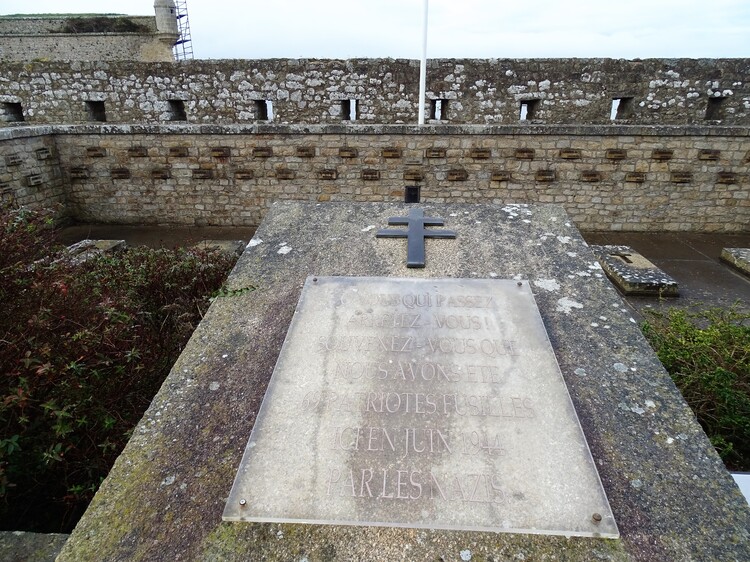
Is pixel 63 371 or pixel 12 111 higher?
pixel 12 111

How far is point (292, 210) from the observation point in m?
2.99

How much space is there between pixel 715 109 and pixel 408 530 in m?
9.84

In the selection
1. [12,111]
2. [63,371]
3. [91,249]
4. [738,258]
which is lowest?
[738,258]

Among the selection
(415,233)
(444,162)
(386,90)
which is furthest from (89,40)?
(415,233)

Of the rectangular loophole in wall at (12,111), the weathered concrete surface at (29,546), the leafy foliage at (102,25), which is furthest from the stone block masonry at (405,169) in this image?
the leafy foliage at (102,25)


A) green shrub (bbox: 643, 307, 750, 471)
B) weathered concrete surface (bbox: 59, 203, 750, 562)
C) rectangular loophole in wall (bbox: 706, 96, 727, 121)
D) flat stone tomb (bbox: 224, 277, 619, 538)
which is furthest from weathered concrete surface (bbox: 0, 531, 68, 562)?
rectangular loophole in wall (bbox: 706, 96, 727, 121)

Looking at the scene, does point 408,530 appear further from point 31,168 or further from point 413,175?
point 31,168

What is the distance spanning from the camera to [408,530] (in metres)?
1.42

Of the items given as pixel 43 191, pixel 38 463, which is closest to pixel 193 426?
pixel 38 463

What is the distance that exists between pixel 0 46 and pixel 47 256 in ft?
91.1

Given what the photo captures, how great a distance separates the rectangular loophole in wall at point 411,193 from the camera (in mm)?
6773

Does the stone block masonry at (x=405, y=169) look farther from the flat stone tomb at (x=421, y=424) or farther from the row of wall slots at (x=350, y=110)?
the flat stone tomb at (x=421, y=424)

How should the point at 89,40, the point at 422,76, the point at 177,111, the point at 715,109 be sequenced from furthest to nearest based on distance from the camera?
the point at 89,40
the point at 177,111
the point at 715,109
the point at 422,76

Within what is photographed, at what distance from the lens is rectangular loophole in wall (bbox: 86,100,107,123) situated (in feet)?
27.8
